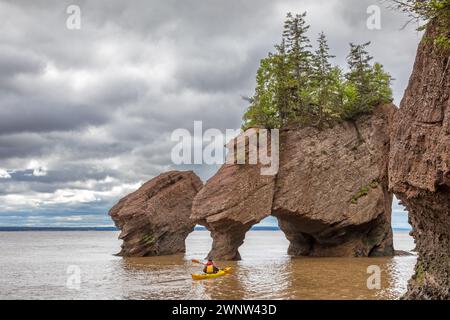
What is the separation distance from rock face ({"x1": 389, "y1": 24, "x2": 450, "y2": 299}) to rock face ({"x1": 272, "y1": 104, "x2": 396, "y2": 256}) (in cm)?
2106

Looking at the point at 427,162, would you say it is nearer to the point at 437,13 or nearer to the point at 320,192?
the point at 437,13

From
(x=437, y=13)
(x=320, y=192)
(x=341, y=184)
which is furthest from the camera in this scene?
(x=341, y=184)

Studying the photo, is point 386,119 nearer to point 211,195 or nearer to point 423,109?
point 211,195

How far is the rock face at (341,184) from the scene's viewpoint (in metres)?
38.6

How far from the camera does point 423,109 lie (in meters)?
15.3

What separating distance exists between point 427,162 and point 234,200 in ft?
74.5

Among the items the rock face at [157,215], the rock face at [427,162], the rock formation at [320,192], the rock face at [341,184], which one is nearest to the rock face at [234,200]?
the rock formation at [320,192]

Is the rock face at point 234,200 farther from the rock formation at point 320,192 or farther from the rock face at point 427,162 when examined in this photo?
the rock face at point 427,162

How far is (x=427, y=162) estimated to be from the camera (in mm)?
14938

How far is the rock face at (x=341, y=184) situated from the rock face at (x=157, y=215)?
47.9 feet

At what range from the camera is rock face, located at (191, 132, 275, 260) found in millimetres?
36531

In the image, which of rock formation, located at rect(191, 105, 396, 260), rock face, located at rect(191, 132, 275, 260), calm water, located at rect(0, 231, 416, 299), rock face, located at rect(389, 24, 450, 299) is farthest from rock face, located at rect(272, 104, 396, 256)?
rock face, located at rect(389, 24, 450, 299)

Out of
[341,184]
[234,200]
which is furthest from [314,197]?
[234,200]
